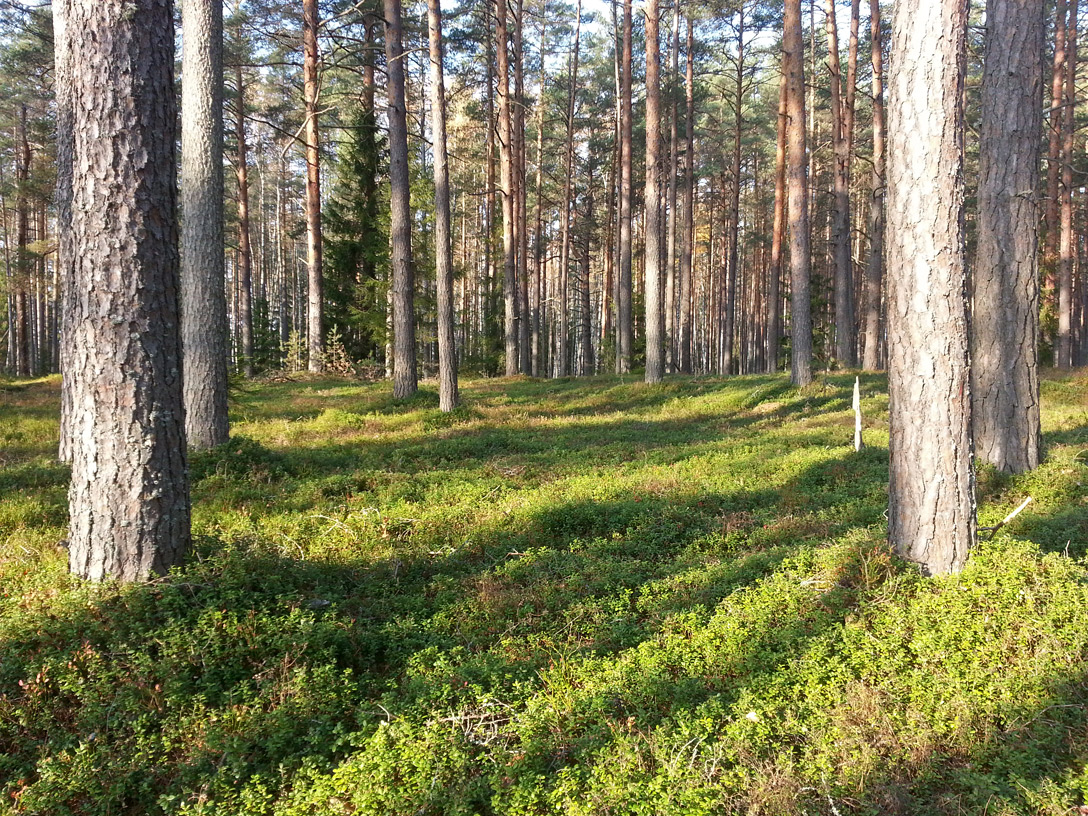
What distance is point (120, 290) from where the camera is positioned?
166 inches

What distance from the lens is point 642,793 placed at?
2918mm

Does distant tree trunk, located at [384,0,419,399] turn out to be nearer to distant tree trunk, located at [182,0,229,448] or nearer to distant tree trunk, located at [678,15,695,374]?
distant tree trunk, located at [182,0,229,448]

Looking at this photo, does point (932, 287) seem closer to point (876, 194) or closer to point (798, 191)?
point (798, 191)

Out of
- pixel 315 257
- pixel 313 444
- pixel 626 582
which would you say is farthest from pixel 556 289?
pixel 626 582

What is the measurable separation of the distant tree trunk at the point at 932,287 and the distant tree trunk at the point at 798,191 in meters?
11.7

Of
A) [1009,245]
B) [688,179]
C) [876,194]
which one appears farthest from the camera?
[688,179]

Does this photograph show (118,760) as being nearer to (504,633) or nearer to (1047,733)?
(504,633)

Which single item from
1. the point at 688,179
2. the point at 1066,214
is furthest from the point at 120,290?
the point at 1066,214

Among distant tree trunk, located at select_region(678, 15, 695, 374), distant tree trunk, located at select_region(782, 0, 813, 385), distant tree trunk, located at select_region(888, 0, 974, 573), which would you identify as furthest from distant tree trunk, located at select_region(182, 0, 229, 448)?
distant tree trunk, located at select_region(678, 15, 695, 374)

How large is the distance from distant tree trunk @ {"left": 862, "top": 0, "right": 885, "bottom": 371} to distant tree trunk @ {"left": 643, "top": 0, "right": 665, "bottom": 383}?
6.97m

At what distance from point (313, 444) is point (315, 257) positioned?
12186mm

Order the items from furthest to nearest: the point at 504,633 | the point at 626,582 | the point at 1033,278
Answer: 1. the point at 1033,278
2. the point at 626,582
3. the point at 504,633

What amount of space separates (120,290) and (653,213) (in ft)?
51.2

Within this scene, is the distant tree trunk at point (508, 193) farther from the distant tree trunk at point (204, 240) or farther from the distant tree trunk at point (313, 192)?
the distant tree trunk at point (204, 240)
